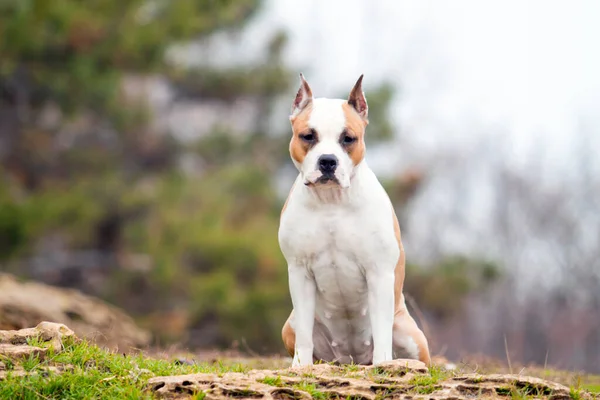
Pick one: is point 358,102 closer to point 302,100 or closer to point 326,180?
point 302,100

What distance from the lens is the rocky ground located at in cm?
458

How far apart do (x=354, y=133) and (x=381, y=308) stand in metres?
1.28

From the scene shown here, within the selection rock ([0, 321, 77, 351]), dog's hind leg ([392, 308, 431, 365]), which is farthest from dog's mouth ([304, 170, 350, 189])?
rock ([0, 321, 77, 351])

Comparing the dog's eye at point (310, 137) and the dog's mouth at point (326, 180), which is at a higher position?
the dog's eye at point (310, 137)

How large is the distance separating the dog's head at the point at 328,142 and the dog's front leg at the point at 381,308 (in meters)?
0.76

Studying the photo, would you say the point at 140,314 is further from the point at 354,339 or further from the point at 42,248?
the point at 354,339

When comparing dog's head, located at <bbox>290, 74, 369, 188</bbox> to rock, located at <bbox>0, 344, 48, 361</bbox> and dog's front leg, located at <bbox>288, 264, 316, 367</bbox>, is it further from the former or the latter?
rock, located at <bbox>0, 344, 48, 361</bbox>

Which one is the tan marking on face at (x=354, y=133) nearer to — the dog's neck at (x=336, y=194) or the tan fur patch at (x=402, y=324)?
the dog's neck at (x=336, y=194)

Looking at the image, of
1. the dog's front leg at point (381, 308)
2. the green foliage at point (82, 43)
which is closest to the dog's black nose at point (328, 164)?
the dog's front leg at point (381, 308)

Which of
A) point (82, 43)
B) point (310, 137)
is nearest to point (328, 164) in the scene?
point (310, 137)

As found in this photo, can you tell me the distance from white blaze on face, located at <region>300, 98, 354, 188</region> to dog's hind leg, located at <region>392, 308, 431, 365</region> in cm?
135

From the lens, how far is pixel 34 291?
944 centimetres

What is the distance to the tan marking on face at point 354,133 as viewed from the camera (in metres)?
5.49

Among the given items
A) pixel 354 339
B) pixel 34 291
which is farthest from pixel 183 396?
pixel 34 291
